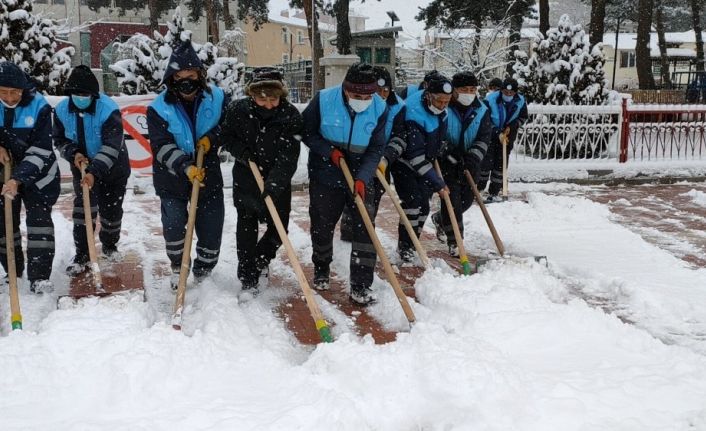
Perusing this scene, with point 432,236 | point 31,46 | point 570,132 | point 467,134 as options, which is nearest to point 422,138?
point 467,134

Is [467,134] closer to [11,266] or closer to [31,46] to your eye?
[11,266]

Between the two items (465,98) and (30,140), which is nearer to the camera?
(30,140)

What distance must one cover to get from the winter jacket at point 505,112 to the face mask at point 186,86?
4288 mm

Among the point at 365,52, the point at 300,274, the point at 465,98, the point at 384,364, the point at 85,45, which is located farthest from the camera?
the point at 85,45

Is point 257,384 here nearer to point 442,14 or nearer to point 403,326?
point 403,326

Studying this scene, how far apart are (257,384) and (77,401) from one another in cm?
83

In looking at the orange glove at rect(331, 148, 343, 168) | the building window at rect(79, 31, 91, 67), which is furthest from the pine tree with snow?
the building window at rect(79, 31, 91, 67)

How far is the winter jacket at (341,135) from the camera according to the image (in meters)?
4.37

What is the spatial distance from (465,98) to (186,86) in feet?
7.87

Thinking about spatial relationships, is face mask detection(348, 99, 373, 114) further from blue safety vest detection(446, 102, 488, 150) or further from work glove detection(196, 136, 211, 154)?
blue safety vest detection(446, 102, 488, 150)

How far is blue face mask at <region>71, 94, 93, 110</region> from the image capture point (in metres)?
4.76

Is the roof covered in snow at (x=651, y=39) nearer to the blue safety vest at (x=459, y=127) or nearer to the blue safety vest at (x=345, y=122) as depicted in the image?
the blue safety vest at (x=459, y=127)

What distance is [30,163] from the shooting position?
4238mm

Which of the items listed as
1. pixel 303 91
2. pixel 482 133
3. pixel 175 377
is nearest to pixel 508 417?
pixel 175 377
